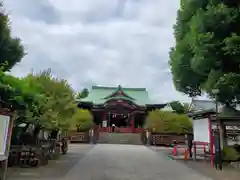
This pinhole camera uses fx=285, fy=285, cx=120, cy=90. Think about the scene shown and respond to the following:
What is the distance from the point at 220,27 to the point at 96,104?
115 feet

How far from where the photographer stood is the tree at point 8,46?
13.3 m

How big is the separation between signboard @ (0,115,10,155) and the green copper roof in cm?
3780

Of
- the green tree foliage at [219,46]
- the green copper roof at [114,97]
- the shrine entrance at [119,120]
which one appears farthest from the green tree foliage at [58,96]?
the shrine entrance at [119,120]

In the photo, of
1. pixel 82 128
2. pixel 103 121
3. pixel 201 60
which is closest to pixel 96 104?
pixel 103 121

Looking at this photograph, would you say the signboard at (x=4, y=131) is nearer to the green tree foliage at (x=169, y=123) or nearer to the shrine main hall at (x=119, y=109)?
the green tree foliage at (x=169, y=123)

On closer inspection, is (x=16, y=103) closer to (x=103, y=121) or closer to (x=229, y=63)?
(x=229, y=63)

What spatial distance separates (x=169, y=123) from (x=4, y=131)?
94.4ft

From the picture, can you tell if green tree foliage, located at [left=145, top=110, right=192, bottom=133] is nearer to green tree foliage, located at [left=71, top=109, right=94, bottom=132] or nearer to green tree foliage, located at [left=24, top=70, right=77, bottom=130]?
green tree foliage, located at [left=71, top=109, right=94, bottom=132]

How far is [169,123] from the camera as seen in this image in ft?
115

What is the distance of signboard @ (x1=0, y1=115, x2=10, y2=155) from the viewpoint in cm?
797

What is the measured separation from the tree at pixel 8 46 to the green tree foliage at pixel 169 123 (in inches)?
916

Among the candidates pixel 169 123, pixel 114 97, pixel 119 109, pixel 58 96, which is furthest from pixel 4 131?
pixel 114 97

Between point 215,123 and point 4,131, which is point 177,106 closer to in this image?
point 215,123

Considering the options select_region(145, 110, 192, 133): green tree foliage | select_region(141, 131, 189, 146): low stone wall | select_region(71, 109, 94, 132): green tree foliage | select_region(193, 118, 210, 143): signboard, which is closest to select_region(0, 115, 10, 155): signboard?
select_region(193, 118, 210, 143): signboard
